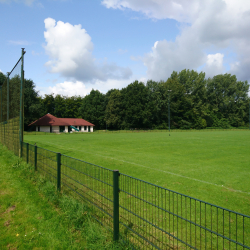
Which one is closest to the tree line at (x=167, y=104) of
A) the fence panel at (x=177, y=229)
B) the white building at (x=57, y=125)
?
the white building at (x=57, y=125)

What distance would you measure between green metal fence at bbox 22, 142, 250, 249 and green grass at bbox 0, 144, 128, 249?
0.84ft

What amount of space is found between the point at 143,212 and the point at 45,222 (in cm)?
259

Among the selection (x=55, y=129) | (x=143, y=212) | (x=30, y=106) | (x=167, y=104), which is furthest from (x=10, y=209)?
(x=167, y=104)

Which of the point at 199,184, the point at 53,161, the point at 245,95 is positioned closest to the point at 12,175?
the point at 53,161

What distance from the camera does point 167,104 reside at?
3191 inches

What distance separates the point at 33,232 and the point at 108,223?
4.91 feet

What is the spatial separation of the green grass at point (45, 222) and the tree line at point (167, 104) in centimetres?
6978

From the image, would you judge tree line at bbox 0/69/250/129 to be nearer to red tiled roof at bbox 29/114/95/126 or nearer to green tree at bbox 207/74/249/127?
green tree at bbox 207/74/249/127

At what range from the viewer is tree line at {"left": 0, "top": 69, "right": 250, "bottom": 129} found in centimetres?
7869

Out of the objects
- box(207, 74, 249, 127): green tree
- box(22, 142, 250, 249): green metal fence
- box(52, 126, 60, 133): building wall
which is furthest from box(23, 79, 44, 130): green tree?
box(207, 74, 249, 127): green tree

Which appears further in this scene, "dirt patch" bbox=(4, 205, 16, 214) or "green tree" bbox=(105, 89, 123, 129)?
"green tree" bbox=(105, 89, 123, 129)

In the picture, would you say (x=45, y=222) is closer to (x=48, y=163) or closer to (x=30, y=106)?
(x=48, y=163)

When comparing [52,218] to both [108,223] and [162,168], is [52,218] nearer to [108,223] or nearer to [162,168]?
[108,223]

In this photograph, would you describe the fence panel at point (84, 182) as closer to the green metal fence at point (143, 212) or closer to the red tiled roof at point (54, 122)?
the green metal fence at point (143, 212)
